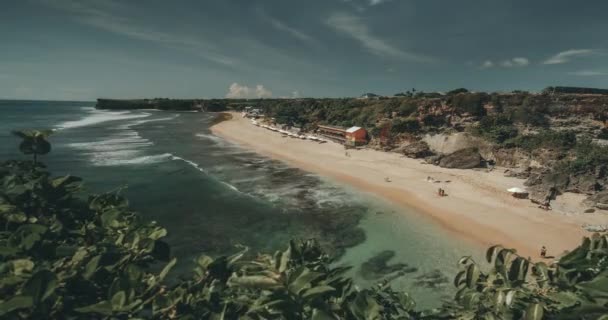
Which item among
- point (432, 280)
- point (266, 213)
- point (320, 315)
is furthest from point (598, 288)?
point (266, 213)

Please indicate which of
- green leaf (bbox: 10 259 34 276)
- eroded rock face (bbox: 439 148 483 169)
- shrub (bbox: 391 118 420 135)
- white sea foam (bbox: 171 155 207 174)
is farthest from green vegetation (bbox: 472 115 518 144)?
green leaf (bbox: 10 259 34 276)

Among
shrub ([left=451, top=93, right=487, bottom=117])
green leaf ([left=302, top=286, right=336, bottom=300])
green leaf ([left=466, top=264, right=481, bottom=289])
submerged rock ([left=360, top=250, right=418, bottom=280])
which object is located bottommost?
submerged rock ([left=360, top=250, right=418, bottom=280])

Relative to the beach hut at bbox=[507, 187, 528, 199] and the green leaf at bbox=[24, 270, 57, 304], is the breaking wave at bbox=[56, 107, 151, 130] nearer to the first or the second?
the beach hut at bbox=[507, 187, 528, 199]

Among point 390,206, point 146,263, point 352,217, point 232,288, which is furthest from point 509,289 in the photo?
point 390,206

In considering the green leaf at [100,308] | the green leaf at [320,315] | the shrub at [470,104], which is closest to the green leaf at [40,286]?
the green leaf at [100,308]

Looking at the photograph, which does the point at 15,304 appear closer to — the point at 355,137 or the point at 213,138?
the point at 355,137

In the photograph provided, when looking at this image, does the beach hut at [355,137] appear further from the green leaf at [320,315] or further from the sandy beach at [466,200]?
the green leaf at [320,315]
